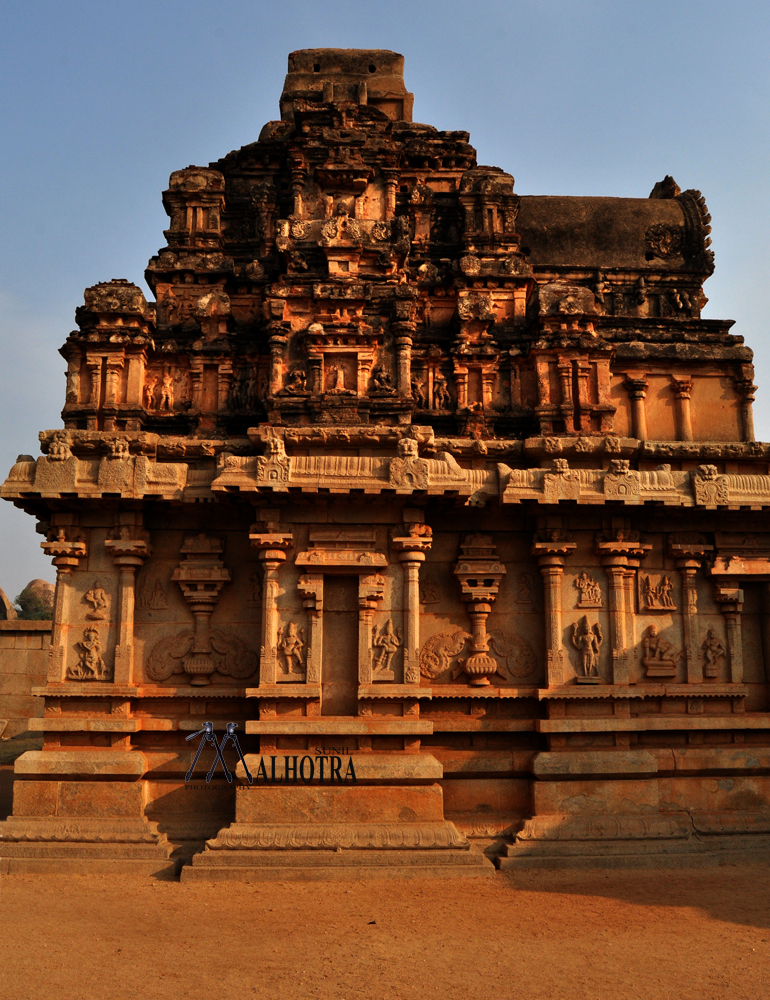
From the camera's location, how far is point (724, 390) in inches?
861

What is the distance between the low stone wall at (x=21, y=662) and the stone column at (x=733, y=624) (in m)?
21.3

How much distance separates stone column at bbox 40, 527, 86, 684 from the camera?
45.9ft

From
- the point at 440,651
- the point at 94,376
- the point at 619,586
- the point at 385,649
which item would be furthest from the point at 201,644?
the point at 94,376

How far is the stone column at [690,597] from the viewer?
14805mm

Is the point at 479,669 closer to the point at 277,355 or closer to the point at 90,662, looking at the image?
the point at 90,662

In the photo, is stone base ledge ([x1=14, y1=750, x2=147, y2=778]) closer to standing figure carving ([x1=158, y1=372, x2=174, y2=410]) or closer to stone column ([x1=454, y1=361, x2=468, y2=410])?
standing figure carving ([x1=158, y1=372, x2=174, y2=410])

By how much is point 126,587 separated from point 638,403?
1328cm

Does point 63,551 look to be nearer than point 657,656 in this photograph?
Yes

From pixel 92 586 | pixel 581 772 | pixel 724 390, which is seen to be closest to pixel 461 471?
pixel 581 772

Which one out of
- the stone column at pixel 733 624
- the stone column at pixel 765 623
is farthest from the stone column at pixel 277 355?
the stone column at pixel 765 623

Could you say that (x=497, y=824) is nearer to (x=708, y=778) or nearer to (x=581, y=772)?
(x=581, y=772)

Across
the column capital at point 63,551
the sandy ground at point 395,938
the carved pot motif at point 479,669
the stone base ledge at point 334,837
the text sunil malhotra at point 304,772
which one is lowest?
the sandy ground at point 395,938

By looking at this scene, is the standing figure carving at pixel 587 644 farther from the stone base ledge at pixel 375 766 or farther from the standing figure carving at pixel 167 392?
the standing figure carving at pixel 167 392

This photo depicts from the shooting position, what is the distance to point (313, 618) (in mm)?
13820
